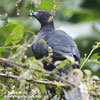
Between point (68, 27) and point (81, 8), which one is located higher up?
point (81, 8)

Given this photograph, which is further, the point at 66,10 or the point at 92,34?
the point at 66,10

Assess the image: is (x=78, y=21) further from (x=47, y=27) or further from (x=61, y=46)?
(x=61, y=46)

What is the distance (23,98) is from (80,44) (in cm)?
571

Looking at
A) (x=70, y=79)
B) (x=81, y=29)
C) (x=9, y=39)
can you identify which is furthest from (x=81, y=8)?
(x=70, y=79)

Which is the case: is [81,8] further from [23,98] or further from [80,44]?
[23,98]

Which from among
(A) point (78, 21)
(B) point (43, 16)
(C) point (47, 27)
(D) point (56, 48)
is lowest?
(D) point (56, 48)

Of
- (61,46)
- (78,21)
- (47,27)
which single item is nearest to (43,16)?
(47,27)

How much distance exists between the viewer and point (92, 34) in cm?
817

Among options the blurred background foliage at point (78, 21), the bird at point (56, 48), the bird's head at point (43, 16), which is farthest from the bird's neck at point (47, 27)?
the blurred background foliage at point (78, 21)

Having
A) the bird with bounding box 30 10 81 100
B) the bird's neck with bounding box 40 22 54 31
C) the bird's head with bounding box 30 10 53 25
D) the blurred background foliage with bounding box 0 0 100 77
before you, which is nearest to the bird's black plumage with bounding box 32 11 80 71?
the bird with bounding box 30 10 81 100

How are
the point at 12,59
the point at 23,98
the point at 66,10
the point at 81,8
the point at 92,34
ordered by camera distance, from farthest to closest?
the point at 81,8
the point at 66,10
the point at 92,34
the point at 23,98
the point at 12,59

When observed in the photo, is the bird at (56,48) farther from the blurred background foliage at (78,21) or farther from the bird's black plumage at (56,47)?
the blurred background foliage at (78,21)

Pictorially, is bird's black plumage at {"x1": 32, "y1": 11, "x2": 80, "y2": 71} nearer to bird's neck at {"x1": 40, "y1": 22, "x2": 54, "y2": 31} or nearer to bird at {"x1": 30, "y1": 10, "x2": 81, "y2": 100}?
bird at {"x1": 30, "y1": 10, "x2": 81, "y2": 100}

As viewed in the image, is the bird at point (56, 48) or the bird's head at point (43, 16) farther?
the bird's head at point (43, 16)
